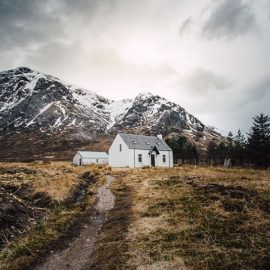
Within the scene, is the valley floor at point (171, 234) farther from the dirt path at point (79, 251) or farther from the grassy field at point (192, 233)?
the dirt path at point (79, 251)

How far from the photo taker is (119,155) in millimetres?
68500

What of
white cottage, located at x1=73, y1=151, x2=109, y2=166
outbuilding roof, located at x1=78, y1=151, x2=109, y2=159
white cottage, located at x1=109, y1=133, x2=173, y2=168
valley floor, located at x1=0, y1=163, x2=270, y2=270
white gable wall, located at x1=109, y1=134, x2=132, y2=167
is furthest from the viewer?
outbuilding roof, located at x1=78, y1=151, x2=109, y2=159

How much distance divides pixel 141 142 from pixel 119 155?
6315 mm

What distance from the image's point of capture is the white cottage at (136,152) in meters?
66.2

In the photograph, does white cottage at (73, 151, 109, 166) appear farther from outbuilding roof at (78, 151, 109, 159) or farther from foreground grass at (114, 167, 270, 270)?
foreground grass at (114, 167, 270, 270)

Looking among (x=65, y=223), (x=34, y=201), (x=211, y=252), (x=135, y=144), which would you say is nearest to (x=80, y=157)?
(x=135, y=144)

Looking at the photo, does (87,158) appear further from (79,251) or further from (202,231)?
(202,231)

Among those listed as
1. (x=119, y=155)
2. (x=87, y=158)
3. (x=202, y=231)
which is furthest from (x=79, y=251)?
(x=87, y=158)

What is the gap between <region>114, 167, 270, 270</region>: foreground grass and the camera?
934cm

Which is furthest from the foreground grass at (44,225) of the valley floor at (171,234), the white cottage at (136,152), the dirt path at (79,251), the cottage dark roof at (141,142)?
the cottage dark roof at (141,142)

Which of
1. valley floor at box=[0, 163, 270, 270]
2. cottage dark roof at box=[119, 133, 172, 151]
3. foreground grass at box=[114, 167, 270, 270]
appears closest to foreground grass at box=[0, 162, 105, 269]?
valley floor at box=[0, 163, 270, 270]

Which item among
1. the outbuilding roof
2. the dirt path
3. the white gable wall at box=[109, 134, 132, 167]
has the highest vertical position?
the outbuilding roof

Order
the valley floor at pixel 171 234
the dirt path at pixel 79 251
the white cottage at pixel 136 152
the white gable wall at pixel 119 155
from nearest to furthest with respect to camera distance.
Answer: the valley floor at pixel 171 234 < the dirt path at pixel 79 251 < the white gable wall at pixel 119 155 < the white cottage at pixel 136 152

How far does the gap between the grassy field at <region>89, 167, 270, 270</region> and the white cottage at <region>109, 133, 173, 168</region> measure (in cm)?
4662
